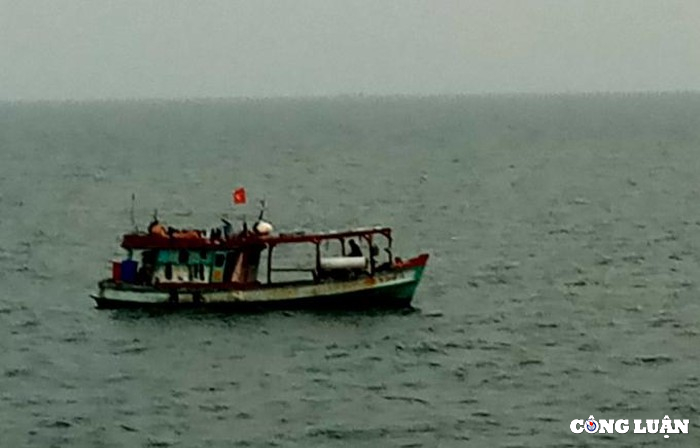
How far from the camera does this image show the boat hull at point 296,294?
2320 inches

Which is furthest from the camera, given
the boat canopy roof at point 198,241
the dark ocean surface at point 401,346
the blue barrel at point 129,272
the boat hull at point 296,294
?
the blue barrel at point 129,272

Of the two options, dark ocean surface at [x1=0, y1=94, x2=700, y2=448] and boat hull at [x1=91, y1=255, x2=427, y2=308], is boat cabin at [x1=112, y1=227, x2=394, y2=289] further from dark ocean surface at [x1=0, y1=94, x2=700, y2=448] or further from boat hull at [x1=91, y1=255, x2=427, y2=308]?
dark ocean surface at [x1=0, y1=94, x2=700, y2=448]

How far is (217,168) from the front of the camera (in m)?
157

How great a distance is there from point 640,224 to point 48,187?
57930mm

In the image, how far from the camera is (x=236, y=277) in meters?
60.0

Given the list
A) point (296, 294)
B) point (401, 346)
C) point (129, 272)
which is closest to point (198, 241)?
point (129, 272)

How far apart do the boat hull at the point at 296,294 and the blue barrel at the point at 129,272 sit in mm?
482

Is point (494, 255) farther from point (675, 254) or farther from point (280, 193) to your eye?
point (280, 193)

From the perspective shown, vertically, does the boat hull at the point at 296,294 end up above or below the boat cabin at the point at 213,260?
below

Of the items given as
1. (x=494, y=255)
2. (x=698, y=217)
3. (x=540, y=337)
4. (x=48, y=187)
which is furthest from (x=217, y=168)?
(x=540, y=337)

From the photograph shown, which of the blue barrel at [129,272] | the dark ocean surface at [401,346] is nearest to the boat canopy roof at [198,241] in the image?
the blue barrel at [129,272]

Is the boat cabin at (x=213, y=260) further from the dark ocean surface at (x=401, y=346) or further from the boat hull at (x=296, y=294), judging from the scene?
the dark ocean surface at (x=401, y=346)

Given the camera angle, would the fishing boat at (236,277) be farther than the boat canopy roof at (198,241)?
No

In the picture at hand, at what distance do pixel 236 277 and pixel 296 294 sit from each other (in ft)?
8.86
